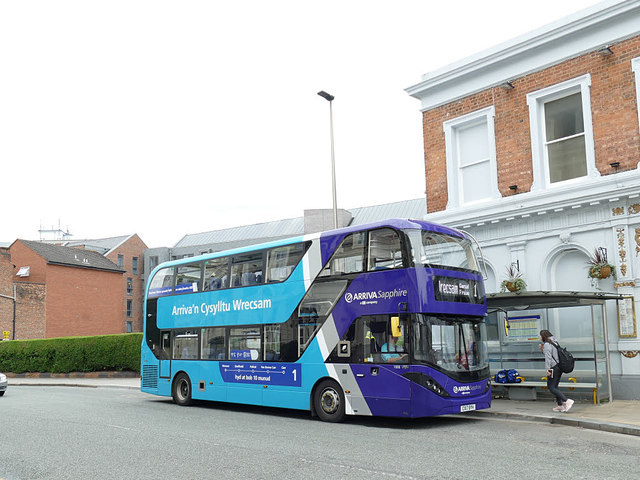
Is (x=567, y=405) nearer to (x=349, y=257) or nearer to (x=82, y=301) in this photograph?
(x=349, y=257)

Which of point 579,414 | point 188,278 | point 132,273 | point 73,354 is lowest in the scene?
point 579,414

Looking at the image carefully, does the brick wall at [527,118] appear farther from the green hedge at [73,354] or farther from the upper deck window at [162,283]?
the green hedge at [73,354]

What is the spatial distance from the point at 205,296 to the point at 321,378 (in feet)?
14.3

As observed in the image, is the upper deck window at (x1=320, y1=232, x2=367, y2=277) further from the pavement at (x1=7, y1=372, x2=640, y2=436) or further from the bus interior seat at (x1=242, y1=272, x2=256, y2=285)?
the pavement at (x1=7, y1=372, x2=640, y2=436)

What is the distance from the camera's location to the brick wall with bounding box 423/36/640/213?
49.0 feet

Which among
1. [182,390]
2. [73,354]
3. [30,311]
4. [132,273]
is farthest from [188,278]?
[132,273]

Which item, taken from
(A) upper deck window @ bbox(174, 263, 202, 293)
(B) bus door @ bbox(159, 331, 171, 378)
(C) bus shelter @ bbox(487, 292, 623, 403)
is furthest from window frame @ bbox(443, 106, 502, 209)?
(B) bus door @ bbox(159, 331, 171, 378)

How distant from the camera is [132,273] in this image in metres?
85.6

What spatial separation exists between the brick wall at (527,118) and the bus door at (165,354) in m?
8.63

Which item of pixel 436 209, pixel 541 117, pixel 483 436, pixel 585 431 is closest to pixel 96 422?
pixel 483 436

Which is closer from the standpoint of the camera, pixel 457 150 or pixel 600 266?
pixel 600 266

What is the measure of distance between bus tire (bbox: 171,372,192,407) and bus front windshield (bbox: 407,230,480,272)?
25.8 feet

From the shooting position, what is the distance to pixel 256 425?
39.8ft

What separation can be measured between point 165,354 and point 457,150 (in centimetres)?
1023
